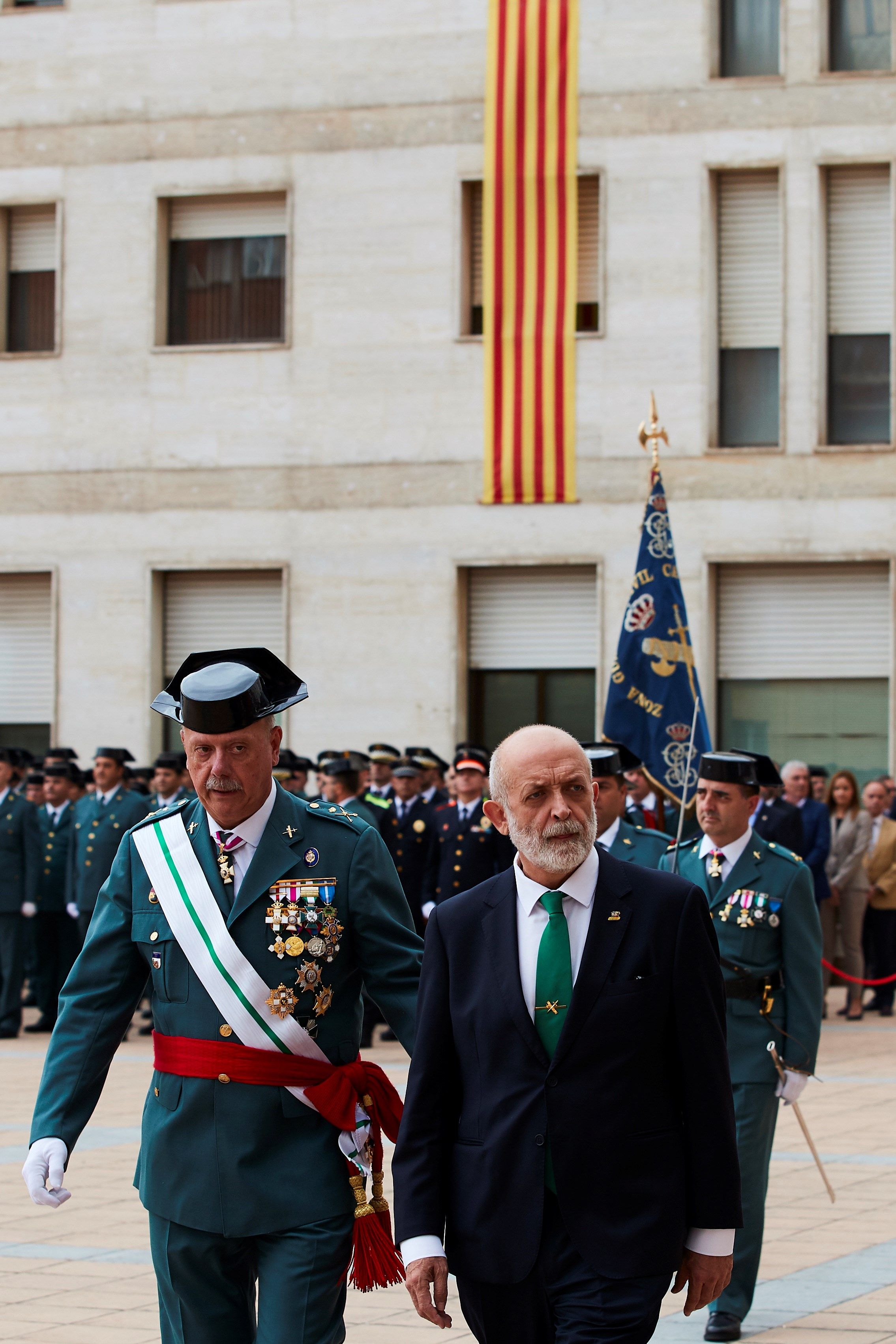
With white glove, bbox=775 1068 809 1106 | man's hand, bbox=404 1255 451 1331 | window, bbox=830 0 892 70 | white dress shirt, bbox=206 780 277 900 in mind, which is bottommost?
white glove, bbox=775 1068 809 1106

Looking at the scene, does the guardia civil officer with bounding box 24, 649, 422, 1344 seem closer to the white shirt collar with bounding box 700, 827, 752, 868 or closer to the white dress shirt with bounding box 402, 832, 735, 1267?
the white dress shirt with bounding box 402, 832, 735, 1267

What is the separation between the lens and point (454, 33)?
71.4 feet

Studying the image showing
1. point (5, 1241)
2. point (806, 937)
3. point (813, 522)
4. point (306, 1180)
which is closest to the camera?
point (306, 1180)

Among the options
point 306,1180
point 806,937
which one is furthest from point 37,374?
point 306,1180

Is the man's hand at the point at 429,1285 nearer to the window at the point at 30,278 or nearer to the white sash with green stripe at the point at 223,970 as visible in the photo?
the white sash with green stripe at the point at 223,970

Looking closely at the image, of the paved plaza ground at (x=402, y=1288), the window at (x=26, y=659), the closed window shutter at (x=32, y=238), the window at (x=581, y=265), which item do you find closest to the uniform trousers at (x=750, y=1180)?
the paved plaza ground at (x=402, y=1288)

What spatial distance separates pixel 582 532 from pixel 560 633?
1172 millimetres

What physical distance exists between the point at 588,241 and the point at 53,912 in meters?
9.37

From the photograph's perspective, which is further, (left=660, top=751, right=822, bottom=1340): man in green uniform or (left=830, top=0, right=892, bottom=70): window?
(left=830, top=0, right=892, bottom=70): window

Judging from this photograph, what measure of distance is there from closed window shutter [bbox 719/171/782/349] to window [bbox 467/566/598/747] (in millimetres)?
3008

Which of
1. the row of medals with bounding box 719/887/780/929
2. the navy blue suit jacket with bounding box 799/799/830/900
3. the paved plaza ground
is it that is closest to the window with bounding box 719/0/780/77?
the navy blue suit jacket with bounding box 799/799/830/900

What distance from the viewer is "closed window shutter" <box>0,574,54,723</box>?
2306 centimetres

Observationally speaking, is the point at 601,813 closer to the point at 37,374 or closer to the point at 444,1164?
the point at 444,1164

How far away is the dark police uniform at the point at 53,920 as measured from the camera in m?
16.8
